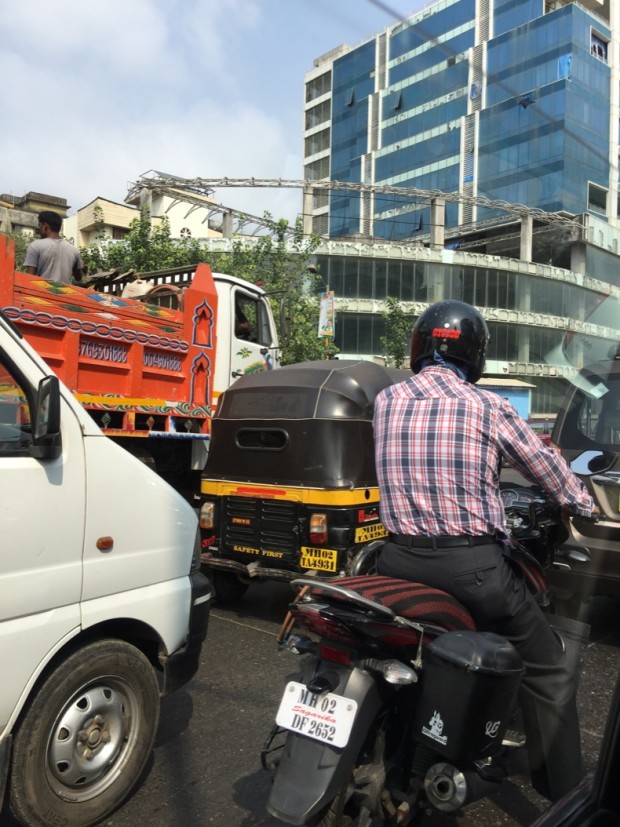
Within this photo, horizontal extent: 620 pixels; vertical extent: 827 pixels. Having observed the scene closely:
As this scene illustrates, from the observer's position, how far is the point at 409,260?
40031mm

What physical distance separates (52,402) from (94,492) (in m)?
0.40

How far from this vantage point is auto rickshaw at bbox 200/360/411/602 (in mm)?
4773

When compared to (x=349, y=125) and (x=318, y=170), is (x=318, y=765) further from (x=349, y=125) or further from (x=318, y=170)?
(x=318, y=170)

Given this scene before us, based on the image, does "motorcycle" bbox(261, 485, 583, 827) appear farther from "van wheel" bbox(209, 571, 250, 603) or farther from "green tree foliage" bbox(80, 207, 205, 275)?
"green tree foliage" bbox(80, 207, 205, 275)

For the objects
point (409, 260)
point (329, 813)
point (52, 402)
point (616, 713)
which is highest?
point (409, 260)

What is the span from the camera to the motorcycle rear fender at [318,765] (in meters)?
1.80

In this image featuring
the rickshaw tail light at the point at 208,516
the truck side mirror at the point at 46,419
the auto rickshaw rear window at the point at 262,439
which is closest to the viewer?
the truck side mirror at the point at 46,419

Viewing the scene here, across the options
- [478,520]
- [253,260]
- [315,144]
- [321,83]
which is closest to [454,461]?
[478,520]

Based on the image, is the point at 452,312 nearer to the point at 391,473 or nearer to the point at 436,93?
the point at 391,473

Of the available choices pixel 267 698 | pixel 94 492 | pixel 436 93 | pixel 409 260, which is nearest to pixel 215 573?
pixel 267 698

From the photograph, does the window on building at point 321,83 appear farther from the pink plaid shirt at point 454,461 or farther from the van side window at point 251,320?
the pink plaid shirt at point 454,461

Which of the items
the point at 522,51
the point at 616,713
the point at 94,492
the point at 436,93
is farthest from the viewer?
the point at 436,93

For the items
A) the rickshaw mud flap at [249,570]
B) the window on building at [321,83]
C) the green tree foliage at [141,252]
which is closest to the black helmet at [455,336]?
the rickshaw mud flap at [249,570]

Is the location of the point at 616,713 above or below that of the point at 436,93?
below
